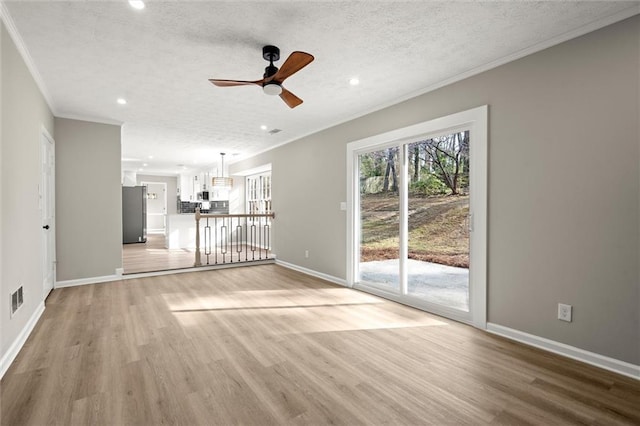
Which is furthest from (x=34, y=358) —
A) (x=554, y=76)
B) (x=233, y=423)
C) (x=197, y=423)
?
(x=554, y=76)

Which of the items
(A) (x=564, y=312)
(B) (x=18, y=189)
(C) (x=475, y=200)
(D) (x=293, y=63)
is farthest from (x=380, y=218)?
(B) (x=18, y=189)

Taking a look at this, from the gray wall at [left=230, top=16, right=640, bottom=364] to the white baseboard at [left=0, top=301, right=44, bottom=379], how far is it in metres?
3.90

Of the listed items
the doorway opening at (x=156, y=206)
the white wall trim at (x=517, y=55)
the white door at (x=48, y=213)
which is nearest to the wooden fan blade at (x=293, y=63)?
the white wall trim at (x=517, y=55)

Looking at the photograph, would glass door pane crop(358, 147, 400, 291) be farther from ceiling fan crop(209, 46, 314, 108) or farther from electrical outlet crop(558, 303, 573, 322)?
ceiling fan crop(209, 46, 314, 108)

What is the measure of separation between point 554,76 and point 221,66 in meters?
2.90

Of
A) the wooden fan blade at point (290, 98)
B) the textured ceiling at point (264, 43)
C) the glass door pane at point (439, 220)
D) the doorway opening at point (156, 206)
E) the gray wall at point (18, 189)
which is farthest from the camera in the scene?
the doorway opening at point (156, 206)

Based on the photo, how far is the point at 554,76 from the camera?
2502 mm

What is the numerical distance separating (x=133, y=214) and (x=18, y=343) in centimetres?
728

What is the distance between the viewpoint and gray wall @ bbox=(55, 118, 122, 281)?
4461 mm

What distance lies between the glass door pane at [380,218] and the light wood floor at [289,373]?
0.77 m

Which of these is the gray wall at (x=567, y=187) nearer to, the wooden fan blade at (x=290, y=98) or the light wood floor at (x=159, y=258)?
the wooden fan blade at (x=290, y=98)

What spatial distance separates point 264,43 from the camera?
8.38 ft

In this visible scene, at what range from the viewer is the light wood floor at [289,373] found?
1725 mm

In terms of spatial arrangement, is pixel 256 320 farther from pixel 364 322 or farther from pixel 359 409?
pixel 359 409
